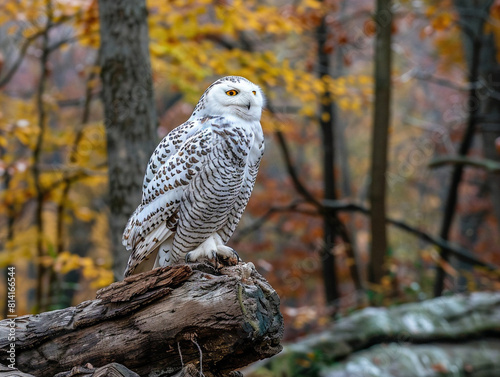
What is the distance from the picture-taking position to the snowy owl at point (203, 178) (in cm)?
239

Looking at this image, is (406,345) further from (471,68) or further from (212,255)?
(212,255)

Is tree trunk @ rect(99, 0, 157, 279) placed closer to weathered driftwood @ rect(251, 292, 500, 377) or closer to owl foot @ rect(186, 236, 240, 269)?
owl foot @ rect(186, 236, 240, 269)

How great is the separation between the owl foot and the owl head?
672 mm

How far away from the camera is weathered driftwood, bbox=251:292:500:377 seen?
5.34m

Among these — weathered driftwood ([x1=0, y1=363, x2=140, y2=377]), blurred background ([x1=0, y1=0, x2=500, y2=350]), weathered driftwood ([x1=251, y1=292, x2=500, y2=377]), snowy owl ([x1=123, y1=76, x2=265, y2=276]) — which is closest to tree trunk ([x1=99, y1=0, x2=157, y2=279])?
blurred background ([x1=0, y1=0, x2=500, y2=350])

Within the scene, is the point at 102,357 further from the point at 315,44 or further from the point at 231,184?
the point at 315,44

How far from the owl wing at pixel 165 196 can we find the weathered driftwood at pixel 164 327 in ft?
1.10

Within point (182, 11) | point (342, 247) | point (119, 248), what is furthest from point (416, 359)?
point (182, 11)

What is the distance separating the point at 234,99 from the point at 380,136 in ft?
14.3

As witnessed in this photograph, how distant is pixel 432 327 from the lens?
5875mm

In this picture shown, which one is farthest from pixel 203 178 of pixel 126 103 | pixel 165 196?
pixel 126 103

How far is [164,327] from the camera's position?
2.15 metres

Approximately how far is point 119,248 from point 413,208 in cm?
1287

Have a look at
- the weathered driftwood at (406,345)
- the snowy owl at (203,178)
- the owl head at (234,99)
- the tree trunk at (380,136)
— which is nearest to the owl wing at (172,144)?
the snowy owl at (203,178)
